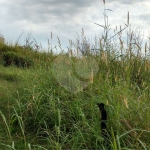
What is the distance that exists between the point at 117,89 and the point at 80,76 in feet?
2.66

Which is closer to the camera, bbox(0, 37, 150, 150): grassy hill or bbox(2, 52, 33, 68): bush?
bbox(0, 37, 150, 150): grassy hill

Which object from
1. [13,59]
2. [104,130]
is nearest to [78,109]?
[104,130]

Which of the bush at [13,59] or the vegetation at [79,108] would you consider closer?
the vegetation at [79,108]

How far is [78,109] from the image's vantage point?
276 centimetres

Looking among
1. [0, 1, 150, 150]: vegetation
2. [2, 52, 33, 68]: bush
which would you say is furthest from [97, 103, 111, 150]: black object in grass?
[2, 52, 33, 68]: bush

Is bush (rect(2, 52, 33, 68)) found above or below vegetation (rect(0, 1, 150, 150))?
above

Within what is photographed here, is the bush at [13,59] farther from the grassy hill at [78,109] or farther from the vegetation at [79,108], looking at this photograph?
the grassy hill at [78,109]

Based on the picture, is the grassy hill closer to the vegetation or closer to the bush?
the vegetation

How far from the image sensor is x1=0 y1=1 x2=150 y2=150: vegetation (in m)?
2.34

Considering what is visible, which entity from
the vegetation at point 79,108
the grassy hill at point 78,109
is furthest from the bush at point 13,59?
the grassy hill at point 78,109

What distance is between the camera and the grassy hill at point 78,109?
2334 millimetres

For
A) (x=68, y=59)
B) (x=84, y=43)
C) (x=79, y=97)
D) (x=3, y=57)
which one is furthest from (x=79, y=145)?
(x=3, y=57)

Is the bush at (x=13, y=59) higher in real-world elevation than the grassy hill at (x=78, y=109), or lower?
higher

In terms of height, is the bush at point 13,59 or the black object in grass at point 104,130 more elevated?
the bush at point 13,59
